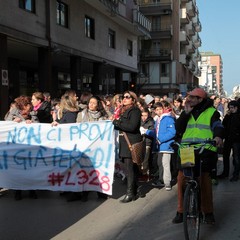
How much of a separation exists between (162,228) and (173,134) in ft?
9.20

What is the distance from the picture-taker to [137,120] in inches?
276

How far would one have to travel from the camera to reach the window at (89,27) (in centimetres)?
2268

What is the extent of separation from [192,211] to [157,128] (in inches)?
142

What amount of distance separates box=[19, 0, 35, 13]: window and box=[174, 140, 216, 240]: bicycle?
1245 cm

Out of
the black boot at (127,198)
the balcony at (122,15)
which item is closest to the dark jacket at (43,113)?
the black boot at (127,198)

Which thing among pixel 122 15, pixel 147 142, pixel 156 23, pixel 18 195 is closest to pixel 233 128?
pixel 147 142

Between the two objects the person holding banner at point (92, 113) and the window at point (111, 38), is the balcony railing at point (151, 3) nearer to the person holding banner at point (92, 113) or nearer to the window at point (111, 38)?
the window at point (111, 38)

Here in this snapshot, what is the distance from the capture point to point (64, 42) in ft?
63.8

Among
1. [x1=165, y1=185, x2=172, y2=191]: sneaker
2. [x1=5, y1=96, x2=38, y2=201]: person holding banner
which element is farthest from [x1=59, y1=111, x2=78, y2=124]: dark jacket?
[x1=165, y1=185, x2=172, y2=191]: sneaker

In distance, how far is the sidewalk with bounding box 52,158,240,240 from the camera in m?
5.39

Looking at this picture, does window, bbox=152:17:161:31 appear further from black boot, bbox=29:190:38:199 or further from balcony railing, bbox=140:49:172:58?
black boot, bbox=29:190:38:199

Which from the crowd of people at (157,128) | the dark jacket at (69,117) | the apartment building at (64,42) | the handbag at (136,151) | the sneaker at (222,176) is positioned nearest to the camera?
the crowd of people at (157,128)

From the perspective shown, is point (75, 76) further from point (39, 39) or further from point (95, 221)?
point (95, 221)

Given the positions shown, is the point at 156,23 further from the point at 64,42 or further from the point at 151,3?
the point at 64,42
